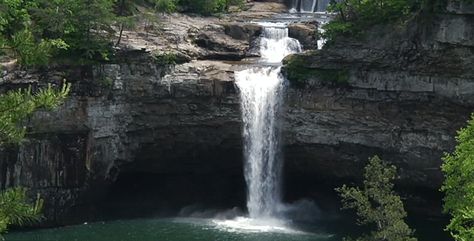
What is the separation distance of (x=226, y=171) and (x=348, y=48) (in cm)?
1026

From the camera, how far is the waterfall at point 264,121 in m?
33.2

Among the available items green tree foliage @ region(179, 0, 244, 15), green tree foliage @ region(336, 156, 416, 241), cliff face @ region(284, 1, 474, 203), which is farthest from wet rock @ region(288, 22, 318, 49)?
green tree foliage @ region(336, 156, 416, 241)

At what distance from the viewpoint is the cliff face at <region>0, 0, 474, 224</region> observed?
30125 mm

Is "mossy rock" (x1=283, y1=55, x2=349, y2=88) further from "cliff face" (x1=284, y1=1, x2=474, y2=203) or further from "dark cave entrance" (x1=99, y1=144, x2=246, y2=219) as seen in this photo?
"dark cave entrance" (x1=99, y1=144, x2=246, y2=219)

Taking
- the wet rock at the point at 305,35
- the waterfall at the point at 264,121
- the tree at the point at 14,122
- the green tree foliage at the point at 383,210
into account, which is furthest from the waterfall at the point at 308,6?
the tree at the point at 14,122

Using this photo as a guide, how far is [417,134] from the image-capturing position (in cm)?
3122

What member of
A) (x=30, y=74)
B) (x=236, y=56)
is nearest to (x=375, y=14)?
(x=236, y=56)

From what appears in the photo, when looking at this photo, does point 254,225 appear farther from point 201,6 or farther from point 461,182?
point 201,6

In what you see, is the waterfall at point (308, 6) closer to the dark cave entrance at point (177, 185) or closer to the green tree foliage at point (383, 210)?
the dark cave entrance at point (177, 185)

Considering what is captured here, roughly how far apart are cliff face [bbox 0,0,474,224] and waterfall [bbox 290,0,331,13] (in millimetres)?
15728

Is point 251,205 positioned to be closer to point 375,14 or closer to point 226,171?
point 226,171

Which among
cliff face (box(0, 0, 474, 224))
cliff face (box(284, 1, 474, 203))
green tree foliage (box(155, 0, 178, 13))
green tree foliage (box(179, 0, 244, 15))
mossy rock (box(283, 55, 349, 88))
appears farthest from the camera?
green tree foliage (box(179, 0, 244, 15))

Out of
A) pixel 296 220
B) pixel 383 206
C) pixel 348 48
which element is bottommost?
pixel 296 220

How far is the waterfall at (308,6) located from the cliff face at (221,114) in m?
15.7
